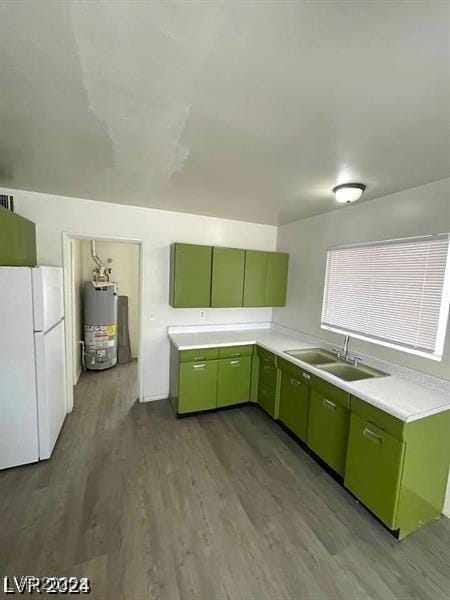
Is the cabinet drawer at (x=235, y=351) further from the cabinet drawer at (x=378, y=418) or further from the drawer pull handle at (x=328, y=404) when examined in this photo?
the cabinet drawer at (x=378, y=418)

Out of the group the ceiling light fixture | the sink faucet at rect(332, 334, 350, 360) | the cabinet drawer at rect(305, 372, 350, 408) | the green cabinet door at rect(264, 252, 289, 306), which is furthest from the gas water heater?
the ceiling light fixture

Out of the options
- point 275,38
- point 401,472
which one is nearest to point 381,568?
point 401,472

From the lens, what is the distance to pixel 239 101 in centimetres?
117

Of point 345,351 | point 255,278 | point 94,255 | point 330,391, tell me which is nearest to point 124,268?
point 94,255

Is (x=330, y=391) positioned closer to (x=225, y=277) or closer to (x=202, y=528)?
(x=202, y=528)

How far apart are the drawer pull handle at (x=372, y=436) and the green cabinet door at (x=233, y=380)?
5.08ft

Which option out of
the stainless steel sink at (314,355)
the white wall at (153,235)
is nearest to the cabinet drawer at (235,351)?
the stainless steel sink at (314,355)

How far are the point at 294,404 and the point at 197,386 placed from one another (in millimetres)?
1081

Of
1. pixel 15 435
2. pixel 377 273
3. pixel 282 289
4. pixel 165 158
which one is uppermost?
pixel 165 158

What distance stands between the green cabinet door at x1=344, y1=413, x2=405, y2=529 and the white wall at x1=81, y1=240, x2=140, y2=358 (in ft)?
12.4

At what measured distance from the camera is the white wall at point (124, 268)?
454cm

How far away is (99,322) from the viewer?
4219mm

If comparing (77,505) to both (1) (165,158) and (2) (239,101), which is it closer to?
(1) (165,158)

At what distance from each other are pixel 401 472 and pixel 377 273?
5.31 feet
